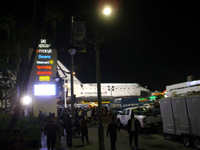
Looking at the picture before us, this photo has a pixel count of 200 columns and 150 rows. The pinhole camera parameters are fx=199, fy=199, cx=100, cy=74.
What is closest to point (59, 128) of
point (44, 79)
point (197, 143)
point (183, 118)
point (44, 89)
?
point (183, 118)

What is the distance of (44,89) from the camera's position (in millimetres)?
25953

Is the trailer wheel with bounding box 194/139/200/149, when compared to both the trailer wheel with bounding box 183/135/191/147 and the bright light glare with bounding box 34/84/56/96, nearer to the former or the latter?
the trailer wheel with bounding box 183/135/191/147

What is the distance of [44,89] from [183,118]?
64.8 feet

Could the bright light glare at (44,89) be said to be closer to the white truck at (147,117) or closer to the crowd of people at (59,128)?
the crowd of people at (59,128)

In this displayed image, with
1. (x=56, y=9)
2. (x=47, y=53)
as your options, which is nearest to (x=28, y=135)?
(x=56, y=9)

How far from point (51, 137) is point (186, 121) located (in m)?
6.41

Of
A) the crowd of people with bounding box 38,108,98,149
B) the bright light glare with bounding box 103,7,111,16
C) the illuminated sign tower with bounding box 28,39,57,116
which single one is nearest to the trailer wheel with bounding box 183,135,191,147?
the crowd of people with bounding box 38,108,98,149

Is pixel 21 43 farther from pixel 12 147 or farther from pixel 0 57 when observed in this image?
pixel 12 147

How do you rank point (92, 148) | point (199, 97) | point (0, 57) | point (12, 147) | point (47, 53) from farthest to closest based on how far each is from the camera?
point (47, 53) → point (0, 57) → point (92, 148) → point (199, 97) → point (12, 147)

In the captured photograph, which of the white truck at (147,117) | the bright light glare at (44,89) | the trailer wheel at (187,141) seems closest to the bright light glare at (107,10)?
the trailer wheel at (187,141)

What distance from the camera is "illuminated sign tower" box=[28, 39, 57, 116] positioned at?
25.2 m

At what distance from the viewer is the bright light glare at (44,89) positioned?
2575 cm

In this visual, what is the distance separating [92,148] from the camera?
10.1m

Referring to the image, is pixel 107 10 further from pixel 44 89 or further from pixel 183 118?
pixel 44 89
